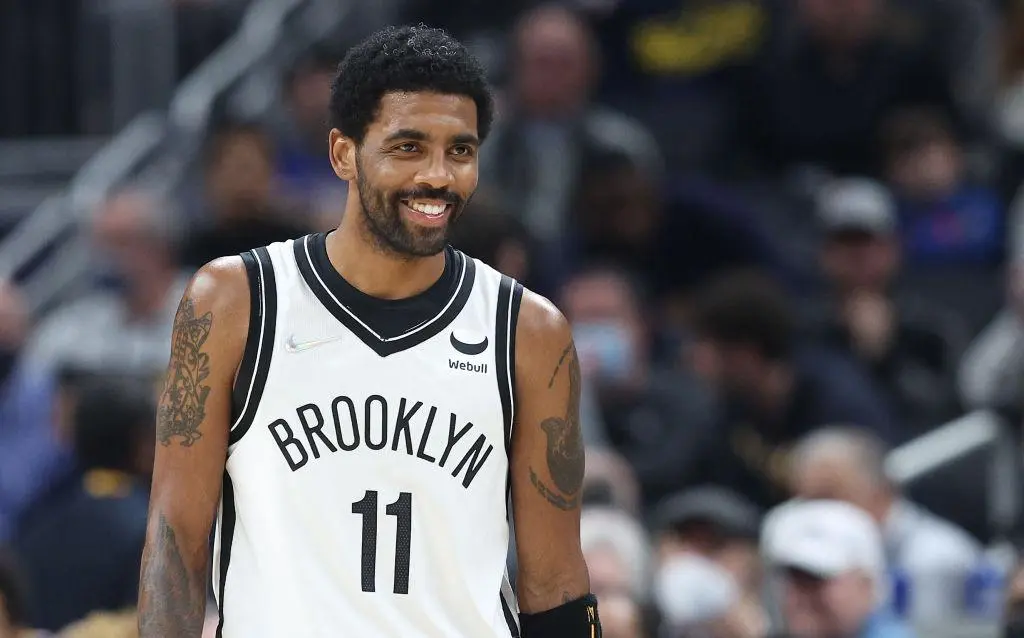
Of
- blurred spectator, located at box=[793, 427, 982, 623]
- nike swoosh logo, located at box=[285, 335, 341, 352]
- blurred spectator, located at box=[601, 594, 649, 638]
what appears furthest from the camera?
blurred spectator, located at box=[793, 427, 982, 623]

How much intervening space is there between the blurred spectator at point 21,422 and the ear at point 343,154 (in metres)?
4.38

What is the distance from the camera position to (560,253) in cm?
891

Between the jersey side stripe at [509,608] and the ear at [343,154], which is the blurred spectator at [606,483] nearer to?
the jersey side stripe at [509,608]

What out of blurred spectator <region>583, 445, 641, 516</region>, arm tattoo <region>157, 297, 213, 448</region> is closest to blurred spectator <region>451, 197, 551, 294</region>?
blurred spectator <region>583, 445, 641, 516</region>

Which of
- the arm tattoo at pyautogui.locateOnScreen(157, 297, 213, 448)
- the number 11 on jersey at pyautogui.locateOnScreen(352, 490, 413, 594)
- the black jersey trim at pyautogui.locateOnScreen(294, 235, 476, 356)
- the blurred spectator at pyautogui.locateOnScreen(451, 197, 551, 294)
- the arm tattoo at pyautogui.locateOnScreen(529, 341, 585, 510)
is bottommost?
the number 11 on jersey at pyautogui.locateOnScreen(352, 490, 413, 594)

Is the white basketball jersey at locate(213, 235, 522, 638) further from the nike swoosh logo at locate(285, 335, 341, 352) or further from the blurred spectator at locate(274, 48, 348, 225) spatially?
the blurred spectator at locate(274, 48, 348, 225)

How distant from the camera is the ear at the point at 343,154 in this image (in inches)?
157

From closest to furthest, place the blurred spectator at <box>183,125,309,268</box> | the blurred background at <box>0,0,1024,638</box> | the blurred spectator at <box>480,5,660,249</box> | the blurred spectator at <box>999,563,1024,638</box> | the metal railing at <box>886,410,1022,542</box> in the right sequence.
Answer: the blurred spectator at <box>999,563,1024,638</box>, the blurred background at <box>0,0,1024,638</box>, the metal railing at <box>886,410,1022,542</box>, the blurred spectator at <box>183,125,309,268</box>, the blurred spectator at <box>480,5,660,249</box>

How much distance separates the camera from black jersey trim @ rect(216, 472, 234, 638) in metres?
3.95

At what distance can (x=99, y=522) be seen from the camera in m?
6.45

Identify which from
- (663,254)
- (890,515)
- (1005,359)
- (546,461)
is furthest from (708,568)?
(546,461)

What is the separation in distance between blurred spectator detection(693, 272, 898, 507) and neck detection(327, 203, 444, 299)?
3.99 m

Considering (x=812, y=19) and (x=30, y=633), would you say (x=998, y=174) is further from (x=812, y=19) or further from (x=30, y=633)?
(x=30, y=633)

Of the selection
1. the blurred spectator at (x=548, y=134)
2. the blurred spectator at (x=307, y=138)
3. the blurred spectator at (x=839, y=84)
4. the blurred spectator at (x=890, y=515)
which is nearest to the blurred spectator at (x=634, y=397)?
the blurred spectator at (x=890, y=515)
